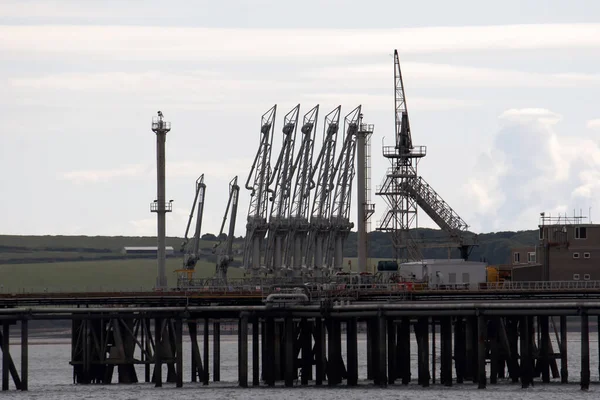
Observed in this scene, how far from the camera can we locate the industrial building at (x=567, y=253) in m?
136

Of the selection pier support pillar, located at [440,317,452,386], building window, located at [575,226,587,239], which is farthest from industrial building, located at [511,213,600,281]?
pier support pillar, located at [440,317,452,386]

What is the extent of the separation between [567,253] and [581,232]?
2461 millimetres

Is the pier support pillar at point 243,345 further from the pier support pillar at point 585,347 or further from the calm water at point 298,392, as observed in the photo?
the pier support pillar at point 585,347

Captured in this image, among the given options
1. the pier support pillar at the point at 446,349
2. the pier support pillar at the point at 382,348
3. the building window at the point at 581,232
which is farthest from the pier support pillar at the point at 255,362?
the building window at the point at 581,232

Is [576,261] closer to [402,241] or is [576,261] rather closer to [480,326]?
[402,241]

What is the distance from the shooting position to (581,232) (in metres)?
136

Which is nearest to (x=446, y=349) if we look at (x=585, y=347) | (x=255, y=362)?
(x=585, y=347)

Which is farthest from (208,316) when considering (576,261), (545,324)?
(576,261)

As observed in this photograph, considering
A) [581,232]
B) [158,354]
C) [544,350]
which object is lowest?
[544,350]

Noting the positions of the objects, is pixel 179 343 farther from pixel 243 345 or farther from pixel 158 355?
pixel 158 355

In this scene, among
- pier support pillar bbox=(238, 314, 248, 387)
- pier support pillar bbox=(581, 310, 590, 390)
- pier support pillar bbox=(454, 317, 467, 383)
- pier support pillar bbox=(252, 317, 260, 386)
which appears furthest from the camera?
pier support pillar bbox=(454, 317, 467, 383)

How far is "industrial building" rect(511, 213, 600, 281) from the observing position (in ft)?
446

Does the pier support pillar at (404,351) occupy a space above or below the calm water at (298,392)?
above

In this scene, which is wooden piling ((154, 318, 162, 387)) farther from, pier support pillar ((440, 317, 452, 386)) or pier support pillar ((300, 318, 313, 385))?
pier support pillar ((440, 317, 452, 386))
